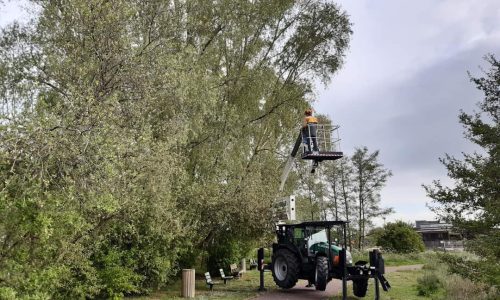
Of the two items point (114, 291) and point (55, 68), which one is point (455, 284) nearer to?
point (114, 291)

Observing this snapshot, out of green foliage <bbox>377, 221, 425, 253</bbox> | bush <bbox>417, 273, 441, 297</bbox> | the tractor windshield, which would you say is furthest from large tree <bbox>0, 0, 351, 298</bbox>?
green foliage <bbox>377, 221, 425, 253</bbox>

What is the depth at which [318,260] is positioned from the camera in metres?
13.3

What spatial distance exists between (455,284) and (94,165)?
11883 mm

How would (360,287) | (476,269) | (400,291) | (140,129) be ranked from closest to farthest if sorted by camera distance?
(140,129) < (476,269) < (360,287) < (400,291)

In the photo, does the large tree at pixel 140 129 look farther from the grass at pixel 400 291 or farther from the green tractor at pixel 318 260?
the grass at pixel 400 291

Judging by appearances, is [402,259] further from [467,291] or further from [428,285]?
[467,291]

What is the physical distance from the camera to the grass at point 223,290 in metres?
14.4

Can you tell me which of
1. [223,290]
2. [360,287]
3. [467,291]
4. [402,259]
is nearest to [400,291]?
[360,287]

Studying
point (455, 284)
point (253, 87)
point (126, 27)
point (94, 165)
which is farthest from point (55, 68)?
point (455, 284)

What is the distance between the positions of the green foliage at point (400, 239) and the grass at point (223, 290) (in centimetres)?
1829

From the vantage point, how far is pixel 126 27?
11.6 m

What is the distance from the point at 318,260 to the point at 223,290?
4208 mm

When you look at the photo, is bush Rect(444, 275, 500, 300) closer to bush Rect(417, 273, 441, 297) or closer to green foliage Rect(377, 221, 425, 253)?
bush Rect(417, 273, 441, 297)

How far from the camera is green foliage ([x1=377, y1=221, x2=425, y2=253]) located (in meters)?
34.2
